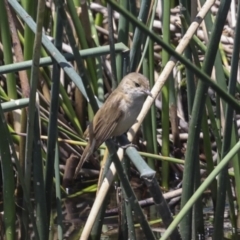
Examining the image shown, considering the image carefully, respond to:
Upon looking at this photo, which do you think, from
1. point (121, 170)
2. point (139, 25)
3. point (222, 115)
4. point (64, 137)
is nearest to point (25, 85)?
point (64, 137)

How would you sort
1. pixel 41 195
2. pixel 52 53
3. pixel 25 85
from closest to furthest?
1. pixel 52 53
2. pixel 41 195
3. pixel 25 85

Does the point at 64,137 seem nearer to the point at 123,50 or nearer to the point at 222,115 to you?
the point at 222,115

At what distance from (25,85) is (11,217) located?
116cm

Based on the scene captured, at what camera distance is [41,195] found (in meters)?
3.44

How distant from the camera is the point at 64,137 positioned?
5316 mm

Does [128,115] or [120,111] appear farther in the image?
[120,111]


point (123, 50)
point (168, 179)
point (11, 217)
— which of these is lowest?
point (11, 217)

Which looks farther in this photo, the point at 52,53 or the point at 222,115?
the point at 222,115

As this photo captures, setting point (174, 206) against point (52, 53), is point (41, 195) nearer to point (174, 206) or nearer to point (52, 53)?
point (52, 53)

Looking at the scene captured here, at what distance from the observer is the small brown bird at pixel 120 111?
12.3ft

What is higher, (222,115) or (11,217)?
(222,115)

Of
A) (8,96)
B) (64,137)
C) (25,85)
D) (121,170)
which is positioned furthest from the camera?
(64,137)

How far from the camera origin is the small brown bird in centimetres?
376

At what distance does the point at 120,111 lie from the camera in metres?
3.91
